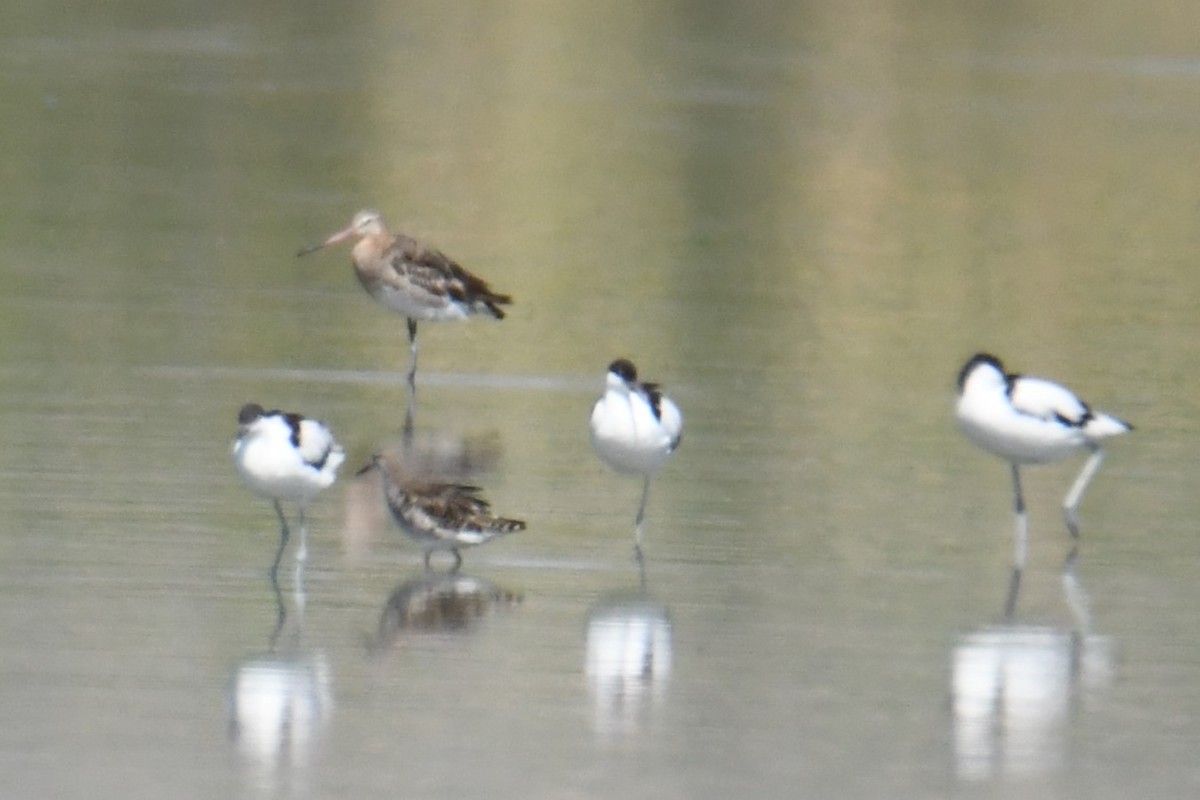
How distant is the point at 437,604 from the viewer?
31.9 ft

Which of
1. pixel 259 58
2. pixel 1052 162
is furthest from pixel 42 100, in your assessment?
pixel 1052 162

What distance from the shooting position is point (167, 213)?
21.4 m

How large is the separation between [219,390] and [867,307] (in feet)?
16.8

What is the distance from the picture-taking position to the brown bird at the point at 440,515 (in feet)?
33.6

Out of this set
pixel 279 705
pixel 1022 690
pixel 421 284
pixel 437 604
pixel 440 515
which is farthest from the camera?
pixel 421 284

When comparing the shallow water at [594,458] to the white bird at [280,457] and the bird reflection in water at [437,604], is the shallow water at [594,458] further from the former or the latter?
the white bird at [280,457]

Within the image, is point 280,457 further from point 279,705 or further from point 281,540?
point 279,705

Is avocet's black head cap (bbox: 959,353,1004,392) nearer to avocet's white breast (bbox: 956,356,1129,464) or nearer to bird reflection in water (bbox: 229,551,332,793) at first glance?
avocet's white breast (bbox: 956,356,1129,464)

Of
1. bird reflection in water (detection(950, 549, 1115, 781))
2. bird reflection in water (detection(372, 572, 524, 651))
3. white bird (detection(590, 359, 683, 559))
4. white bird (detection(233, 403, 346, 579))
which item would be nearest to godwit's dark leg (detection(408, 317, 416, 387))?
white bird (detection(590, 359, 683, 559))

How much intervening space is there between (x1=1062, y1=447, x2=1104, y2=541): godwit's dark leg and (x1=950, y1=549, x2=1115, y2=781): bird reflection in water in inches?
48.1

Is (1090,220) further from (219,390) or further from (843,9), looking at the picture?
(843,9)

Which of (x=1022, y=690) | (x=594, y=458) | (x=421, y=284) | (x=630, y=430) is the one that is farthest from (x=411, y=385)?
(x=1022, y=690)

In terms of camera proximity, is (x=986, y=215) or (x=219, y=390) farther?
(x=986, y=215)

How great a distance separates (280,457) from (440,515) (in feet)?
1.98
